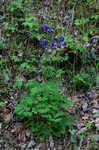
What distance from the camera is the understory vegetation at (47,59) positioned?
2.74m

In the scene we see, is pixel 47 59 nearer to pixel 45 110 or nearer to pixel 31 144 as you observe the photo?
pixel 45 110

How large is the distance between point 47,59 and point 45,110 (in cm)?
151

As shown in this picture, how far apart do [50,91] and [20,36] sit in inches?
80.2

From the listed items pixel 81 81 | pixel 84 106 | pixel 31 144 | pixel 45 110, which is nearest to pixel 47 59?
pixel 81 81

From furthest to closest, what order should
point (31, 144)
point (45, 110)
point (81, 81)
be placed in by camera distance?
point (81, 81) → point (31, 144) → point (45, 110)

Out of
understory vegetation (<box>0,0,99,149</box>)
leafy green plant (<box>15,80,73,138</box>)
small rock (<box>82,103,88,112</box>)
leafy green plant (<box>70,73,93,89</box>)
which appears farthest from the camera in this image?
leafy green plant (<box>70,73,93,89</box>)

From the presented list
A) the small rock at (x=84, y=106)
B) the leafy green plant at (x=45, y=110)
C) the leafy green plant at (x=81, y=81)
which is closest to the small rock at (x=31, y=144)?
the leafy green plant at (x=45, y=110)

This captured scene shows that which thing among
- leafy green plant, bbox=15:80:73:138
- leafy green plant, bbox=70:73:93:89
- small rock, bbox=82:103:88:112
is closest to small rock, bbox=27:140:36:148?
leafy green plant, bbox=15:80:73:138

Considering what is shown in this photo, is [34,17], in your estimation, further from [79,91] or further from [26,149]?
[26,149]

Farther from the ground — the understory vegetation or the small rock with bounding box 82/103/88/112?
the understory vegetation

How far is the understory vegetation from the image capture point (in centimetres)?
274

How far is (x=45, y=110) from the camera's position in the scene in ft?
8.42

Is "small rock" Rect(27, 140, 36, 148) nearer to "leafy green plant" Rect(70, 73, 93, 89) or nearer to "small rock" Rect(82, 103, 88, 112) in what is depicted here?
"small rock" Rect(82, 103, 88, 112)

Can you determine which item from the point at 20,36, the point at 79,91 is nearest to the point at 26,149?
the point at 79,91
